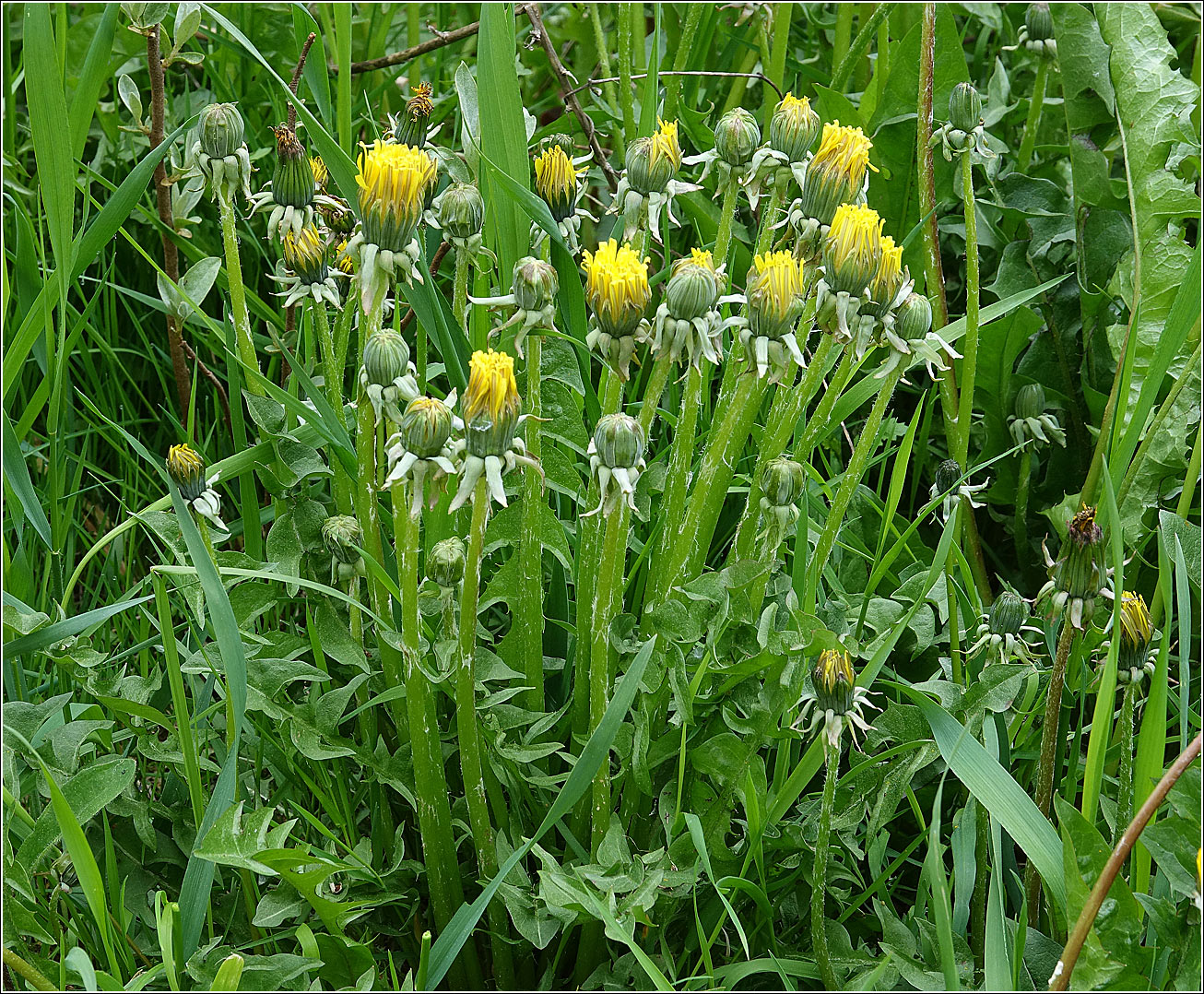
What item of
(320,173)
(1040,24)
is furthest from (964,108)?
(320,173)

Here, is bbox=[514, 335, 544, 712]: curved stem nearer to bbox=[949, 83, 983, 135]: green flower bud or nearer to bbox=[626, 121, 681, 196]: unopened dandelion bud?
bbox=[626, 121, 681, 196]: unopened dandelion bud

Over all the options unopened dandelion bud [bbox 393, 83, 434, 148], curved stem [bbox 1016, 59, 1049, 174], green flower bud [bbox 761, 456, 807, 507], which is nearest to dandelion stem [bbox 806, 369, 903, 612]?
green flower bud [bbox 761, 456, 807, 507]

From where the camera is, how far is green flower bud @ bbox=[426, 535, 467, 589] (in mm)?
1176

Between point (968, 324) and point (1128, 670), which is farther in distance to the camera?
point (968, 324)

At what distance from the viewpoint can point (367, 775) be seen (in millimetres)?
1336

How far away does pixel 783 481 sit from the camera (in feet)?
3.99

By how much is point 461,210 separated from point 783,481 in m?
0.45

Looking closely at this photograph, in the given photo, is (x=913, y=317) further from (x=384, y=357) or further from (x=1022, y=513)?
(x=1022, y=513)

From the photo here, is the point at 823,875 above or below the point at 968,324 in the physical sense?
below

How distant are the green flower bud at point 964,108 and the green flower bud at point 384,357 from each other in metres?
1.01

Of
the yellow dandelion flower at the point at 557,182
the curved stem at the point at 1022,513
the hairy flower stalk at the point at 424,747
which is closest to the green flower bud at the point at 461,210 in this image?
the yellow dandelion flower at the point at 557,182

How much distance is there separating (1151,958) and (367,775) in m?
0.83

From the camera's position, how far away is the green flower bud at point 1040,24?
2.10 metres

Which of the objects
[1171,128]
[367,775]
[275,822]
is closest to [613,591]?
[367,775]
